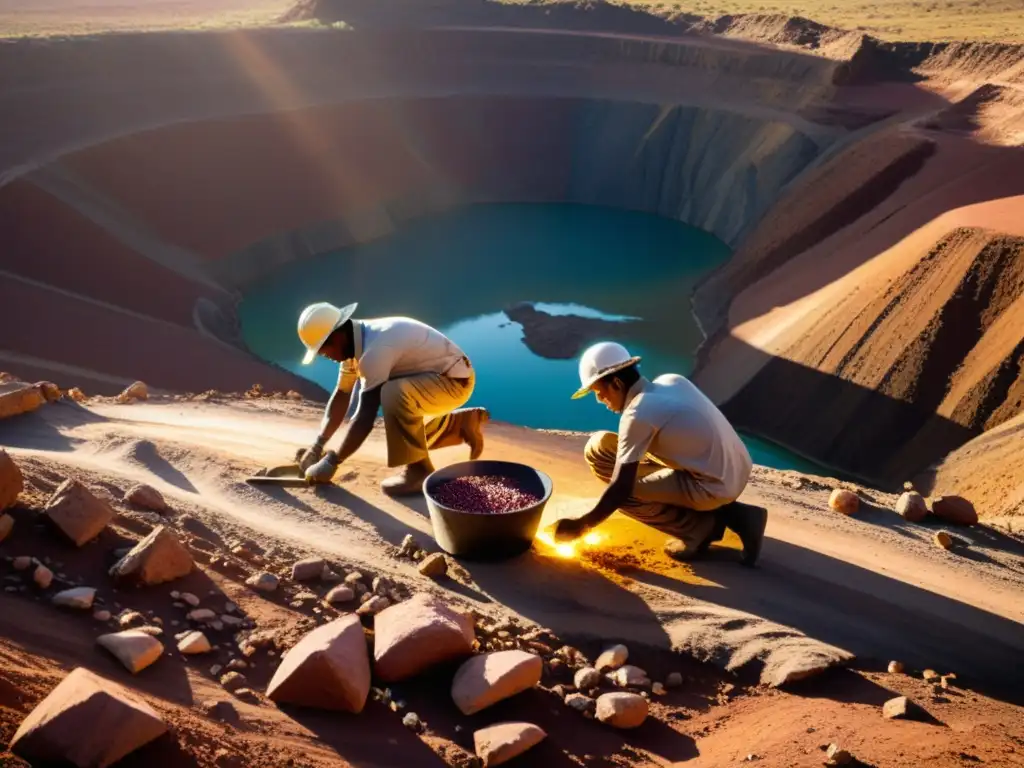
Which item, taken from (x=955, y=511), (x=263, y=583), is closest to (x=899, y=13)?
(x=955, y=511)

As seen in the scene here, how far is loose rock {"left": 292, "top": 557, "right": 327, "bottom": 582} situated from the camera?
4.48 metres

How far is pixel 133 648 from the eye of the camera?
141 inches

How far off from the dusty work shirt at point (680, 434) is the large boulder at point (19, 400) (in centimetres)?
545

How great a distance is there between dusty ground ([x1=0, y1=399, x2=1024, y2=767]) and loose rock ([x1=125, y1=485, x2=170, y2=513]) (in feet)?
0.25

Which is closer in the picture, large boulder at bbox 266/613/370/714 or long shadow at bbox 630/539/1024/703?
large boulder at bbox 266/613/370/714

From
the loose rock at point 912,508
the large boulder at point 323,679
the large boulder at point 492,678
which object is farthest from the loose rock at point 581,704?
the loose rock at point 912,508

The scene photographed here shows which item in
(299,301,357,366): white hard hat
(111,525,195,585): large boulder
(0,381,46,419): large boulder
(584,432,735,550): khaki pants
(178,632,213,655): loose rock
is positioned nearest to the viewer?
(178,632,213,655): loose rock

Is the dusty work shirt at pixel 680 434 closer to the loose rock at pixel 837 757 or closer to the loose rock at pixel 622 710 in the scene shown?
the loose rock at pixel 622 710

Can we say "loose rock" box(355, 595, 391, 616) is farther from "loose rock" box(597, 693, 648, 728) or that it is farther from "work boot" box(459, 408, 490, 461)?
"work boot" box(459, 408, 490, 461)

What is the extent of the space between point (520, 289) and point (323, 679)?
1678cm

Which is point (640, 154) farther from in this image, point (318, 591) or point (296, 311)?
point (318, 591)

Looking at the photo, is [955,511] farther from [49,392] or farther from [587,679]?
[49,392]

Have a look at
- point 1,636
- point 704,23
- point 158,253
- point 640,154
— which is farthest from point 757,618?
point 704,23

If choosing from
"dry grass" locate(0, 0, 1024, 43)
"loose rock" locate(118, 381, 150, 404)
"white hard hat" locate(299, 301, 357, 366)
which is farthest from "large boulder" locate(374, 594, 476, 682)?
"dry grass" locate(0, 0, 1024, 43)
